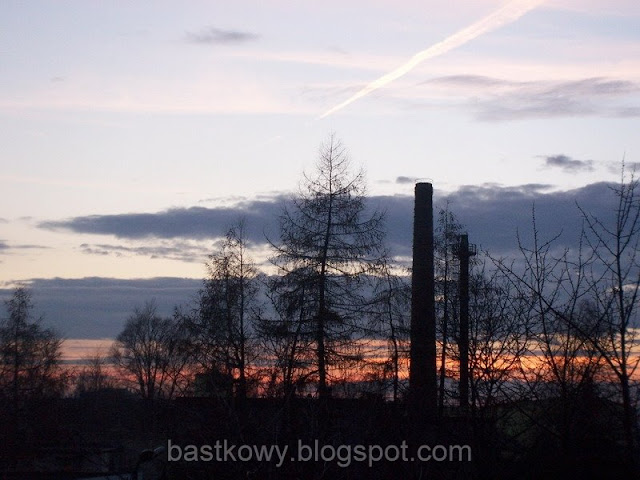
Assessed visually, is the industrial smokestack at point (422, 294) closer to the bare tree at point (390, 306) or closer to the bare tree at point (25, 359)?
the bare tree at point (390, 306)

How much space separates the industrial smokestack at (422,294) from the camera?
32.5 meters

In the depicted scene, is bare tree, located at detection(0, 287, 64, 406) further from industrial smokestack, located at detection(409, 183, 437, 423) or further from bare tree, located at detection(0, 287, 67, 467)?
industrial smokestack, located at detection(409, 183, 437, 423)

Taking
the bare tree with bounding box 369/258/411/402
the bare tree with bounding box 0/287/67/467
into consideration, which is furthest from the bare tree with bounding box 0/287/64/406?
the bare tree with bounding box 369/258/411/402

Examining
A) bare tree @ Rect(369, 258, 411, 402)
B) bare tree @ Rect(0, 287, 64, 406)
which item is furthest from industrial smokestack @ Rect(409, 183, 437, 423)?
bare tree @ Rect(0, 287, 64, 406)

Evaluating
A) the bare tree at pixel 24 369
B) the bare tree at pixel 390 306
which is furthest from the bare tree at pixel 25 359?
the bare tree at pixel 390 306

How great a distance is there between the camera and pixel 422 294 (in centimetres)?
3547

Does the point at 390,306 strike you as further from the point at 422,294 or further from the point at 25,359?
the point at 25,359

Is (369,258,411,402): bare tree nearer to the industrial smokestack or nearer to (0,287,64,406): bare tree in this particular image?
the industrial smokestack

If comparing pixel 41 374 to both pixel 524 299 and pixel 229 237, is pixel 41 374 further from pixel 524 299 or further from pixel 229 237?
pixel 524 299

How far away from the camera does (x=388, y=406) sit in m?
16.3

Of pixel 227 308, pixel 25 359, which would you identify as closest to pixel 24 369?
pixel 25 359

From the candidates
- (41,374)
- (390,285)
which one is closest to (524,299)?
(390,285)

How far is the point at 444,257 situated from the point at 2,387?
90.2ft

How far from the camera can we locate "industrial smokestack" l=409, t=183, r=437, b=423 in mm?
32469
